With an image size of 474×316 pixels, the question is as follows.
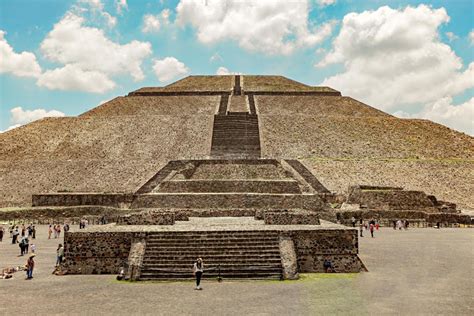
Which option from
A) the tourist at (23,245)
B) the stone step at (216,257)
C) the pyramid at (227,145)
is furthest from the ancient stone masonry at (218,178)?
the tourist at (23,245)

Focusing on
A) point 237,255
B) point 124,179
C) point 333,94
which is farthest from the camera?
point 333,94

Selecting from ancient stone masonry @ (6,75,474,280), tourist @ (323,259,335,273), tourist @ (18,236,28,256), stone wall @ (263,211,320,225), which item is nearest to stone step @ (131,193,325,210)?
ancient stone masonry @ (6,75,474,280)

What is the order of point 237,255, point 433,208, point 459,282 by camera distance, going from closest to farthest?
point 459,282, point 237,255, point 433,208

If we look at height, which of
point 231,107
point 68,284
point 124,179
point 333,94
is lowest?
point 68,284

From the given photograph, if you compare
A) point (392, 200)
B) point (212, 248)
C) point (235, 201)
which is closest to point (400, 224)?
point (392, 200)

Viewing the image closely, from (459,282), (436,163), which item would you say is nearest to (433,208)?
(436,163)

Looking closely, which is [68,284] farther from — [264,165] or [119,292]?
[264,165]

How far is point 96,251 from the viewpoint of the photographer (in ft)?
41.3

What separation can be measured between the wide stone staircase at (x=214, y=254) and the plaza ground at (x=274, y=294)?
0.51 metres

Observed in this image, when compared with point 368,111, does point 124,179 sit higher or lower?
lower

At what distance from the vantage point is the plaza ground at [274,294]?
8.81 metres

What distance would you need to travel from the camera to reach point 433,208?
25969mm

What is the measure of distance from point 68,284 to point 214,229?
4.10 m

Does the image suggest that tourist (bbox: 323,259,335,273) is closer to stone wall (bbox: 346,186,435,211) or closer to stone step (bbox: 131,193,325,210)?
stone step (bbox: 131,193,325,210)
